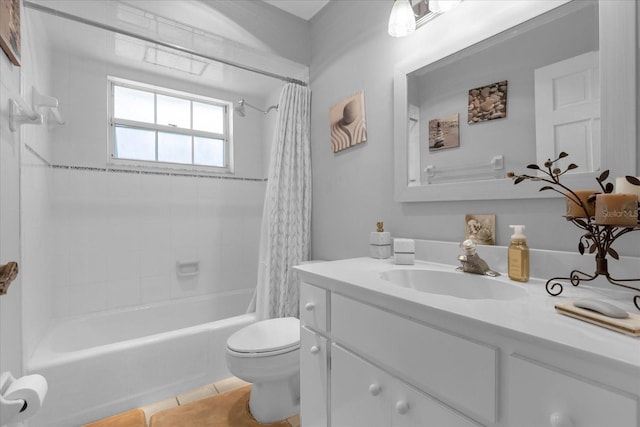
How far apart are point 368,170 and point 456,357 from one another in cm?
119

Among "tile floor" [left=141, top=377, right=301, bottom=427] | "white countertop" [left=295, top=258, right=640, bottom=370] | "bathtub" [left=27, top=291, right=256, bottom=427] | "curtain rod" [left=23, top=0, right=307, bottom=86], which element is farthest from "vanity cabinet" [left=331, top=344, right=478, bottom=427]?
"curtain rod" [left=23, top=0, right=307, bottom=86]

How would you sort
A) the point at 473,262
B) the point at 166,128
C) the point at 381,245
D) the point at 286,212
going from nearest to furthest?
the point at 473,262 < the point at 381,245 < the point at 286,212 < the point at 166,128

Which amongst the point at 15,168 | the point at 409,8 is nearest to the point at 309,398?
the point at 15,168

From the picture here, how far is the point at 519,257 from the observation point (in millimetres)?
937

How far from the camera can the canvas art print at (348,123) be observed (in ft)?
5.61

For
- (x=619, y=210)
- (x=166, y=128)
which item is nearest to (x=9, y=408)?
(x=619, y=210)

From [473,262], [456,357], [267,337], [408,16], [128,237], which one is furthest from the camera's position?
[128,237]

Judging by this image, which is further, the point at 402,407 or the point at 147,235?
the point at 147,235

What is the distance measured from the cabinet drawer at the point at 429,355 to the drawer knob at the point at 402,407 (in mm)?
62

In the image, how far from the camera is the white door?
2.91 ft

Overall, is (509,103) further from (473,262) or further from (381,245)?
(381,245)

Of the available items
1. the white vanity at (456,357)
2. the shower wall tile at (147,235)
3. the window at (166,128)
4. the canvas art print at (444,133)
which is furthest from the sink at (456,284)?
the window at (166,128)

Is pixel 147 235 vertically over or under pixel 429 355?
over

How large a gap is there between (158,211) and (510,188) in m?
2.51
